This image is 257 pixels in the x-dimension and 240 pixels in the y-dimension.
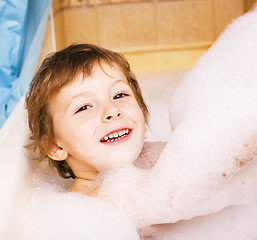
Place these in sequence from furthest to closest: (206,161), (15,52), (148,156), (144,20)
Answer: (144,20)
(15,52)
(148,156)
(206,161)

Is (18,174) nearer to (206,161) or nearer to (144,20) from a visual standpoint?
(206,161)

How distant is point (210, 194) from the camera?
1.00m

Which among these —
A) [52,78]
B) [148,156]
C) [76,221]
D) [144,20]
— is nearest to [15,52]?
[52,78]

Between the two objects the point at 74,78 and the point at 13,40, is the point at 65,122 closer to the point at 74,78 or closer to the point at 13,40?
the point at 74,78

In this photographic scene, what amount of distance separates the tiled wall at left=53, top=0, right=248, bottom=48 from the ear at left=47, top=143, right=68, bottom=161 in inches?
56.4

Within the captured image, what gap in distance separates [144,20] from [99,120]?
1618 millimetres

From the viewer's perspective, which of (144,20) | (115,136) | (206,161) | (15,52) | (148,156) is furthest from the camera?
(144,20)

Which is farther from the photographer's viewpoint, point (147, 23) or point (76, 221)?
point (147, 23)

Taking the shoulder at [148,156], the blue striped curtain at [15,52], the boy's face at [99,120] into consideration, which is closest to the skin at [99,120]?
the boy's face at [99,120]

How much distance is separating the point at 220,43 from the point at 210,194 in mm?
389

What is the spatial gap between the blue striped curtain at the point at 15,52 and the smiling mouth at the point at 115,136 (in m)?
0.63

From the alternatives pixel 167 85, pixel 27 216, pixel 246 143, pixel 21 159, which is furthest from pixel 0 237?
pixel 167 85

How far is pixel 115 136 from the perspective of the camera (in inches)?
42.9

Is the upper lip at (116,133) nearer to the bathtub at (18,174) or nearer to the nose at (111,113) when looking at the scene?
the nose at (111,113)
